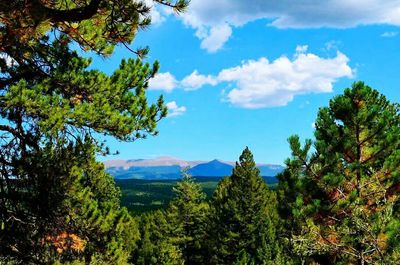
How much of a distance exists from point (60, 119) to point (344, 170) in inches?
319

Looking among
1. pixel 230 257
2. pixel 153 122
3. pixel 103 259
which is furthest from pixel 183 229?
pixel 153 122

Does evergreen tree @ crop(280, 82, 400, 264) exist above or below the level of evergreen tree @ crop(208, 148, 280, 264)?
above

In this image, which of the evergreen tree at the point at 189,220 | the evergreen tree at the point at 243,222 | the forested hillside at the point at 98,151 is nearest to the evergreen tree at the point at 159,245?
the evergreen tree at the point at 189,220

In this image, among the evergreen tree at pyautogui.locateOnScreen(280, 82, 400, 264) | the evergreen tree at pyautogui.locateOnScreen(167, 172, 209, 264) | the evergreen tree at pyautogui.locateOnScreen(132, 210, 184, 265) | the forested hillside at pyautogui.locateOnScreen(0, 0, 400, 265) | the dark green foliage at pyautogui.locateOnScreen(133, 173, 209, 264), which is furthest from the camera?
the evergreen tree at pyautogui.locateOnScreen(167, 172, 209, 264)

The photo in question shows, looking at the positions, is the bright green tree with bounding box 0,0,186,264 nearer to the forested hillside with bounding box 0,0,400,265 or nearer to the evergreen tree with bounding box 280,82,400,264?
the forested hillside with bounding box 0,0,400,265

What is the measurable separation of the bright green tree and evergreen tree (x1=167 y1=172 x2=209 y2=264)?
38382mm

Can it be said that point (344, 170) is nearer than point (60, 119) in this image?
No

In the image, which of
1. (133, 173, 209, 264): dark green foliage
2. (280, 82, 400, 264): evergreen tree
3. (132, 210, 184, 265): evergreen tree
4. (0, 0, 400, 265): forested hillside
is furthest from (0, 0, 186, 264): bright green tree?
(133, 173, 209, 264): dark green foliage

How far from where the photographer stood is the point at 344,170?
45.3 ft

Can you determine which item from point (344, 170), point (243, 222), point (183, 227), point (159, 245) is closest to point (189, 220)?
point (183, 227)

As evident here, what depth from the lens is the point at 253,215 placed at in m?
45.8

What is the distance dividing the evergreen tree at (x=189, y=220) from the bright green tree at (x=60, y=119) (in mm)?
38382

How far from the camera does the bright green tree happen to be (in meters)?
11.2

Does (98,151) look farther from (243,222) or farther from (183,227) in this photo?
(183,227)
